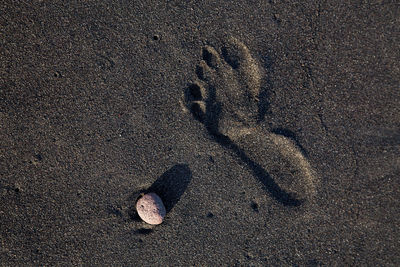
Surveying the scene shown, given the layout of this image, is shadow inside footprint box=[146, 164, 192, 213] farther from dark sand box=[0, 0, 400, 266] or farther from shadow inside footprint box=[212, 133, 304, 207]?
shadow inside footprint box=[212, 133, 304, 207]

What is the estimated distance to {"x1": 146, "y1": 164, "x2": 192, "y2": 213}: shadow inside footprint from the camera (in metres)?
2.25

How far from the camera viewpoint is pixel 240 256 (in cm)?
229

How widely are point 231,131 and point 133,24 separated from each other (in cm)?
134

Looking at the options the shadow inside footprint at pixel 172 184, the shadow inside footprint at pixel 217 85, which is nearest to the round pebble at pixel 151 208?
the shadow inside footprint at pixel 172 184

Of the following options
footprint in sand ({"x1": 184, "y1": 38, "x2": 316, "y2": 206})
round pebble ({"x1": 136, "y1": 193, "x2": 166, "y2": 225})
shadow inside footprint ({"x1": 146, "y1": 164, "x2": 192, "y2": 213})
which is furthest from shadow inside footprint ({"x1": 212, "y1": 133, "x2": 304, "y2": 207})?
round pebble ({"x1": 136, "y1": 193, "x2": 166, "y2": 225})

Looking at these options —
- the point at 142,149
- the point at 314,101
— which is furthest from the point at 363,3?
the point at 142,149

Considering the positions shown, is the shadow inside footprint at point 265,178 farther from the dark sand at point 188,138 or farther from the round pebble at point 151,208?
the round pebble at point 151,208

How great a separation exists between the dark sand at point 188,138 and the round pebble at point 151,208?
0.11 meters

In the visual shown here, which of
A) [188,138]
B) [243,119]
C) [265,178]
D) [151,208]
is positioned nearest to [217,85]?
[243,119]

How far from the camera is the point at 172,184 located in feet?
7.40

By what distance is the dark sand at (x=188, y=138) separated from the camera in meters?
2.21

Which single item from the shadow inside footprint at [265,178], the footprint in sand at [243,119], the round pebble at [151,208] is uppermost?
the footprint in sand at [243,119]

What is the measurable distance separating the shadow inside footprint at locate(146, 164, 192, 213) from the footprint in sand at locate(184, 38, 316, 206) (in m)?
0.45

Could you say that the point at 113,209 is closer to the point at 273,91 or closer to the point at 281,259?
the point at 281,259
